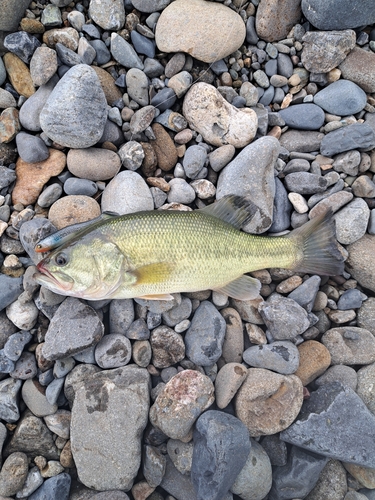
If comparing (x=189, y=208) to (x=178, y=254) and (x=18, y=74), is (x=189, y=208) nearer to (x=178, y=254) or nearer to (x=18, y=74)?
(x=178, y=254)

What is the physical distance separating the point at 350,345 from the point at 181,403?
224 centimetres

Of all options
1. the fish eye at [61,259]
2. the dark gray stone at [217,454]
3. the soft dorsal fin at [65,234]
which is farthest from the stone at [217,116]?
the dark gray stone at [217,454]

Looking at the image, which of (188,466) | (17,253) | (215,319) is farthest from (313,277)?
(17,253)

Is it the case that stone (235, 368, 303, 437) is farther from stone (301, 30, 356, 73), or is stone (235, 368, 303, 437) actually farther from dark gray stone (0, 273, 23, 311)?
stone (301, 30, 356, 73)

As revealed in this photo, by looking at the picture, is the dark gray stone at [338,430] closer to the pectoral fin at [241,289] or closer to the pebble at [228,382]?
the pebble at [228,382]

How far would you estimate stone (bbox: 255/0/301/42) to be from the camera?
471 cm

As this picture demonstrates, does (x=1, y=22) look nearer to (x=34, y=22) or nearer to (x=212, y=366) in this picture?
(x=34, y=22)

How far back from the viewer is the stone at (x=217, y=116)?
4.56m

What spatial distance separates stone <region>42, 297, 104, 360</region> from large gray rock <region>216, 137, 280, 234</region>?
2.19m

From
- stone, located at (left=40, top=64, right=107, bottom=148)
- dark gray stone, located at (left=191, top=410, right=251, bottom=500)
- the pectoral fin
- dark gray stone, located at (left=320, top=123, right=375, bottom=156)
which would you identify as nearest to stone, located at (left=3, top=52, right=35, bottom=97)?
stone, located at (left=40, top=64, right=107, bottom=148)

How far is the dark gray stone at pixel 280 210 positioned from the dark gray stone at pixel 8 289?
3.26 m

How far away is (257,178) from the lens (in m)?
4.47

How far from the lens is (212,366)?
4.32 m

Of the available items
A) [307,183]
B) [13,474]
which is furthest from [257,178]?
[13,474]
